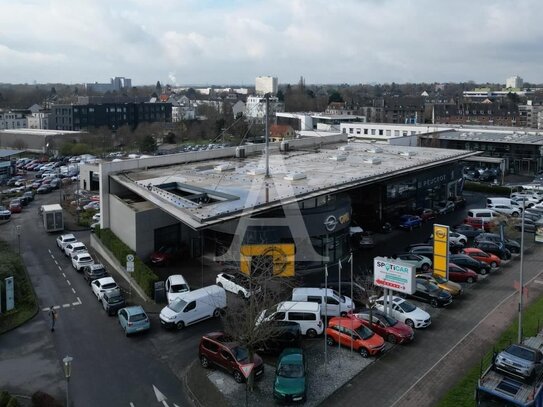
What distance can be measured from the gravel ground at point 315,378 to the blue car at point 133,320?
3.02m

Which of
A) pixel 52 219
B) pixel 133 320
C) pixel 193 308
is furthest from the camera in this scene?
pixel 52 219

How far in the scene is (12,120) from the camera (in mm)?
80625

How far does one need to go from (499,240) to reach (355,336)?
11696mm

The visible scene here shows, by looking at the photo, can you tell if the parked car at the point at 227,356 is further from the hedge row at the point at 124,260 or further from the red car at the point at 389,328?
the hedge row at the point at 124,260

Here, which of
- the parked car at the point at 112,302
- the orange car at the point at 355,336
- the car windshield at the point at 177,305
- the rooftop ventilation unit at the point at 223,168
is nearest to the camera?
the orange car at the point at 355,336

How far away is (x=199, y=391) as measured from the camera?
11445 mm

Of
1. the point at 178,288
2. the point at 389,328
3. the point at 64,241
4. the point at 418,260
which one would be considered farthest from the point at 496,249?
the point at 64,241

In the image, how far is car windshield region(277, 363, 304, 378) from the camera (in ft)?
37.1

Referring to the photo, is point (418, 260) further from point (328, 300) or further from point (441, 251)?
point (328, 300)

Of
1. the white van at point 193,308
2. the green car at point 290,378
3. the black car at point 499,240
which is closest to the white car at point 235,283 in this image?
the white van at point 193,308

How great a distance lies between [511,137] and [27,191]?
123 ft

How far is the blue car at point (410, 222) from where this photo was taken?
83.2 ft

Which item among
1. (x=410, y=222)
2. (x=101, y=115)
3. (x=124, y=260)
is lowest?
(x=124, y=260)

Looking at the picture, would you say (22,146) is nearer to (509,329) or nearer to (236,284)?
(236,284)
